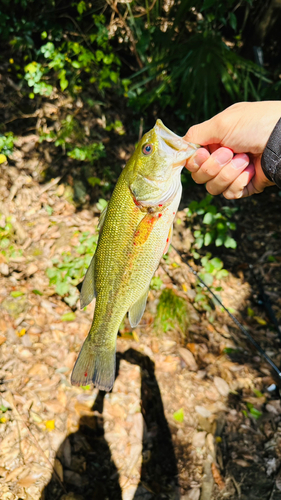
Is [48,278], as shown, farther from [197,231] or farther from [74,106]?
[74,106]

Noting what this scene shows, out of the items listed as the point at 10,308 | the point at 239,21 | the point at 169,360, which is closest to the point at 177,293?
the point at 169,360

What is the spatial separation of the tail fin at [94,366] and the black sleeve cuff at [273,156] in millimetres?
1408

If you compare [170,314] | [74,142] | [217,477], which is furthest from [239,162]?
[74,142]

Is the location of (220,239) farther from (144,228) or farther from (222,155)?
(144,228)

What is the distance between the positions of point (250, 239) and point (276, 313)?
1.47 meters

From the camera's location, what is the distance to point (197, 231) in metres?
4.43

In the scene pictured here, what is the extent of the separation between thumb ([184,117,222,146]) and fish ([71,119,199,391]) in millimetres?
289

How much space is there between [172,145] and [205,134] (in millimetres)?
337

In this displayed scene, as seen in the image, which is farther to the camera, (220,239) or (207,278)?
(207,278)

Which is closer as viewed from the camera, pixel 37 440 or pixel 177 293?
pixel 37 440

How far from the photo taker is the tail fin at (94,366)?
185 cm

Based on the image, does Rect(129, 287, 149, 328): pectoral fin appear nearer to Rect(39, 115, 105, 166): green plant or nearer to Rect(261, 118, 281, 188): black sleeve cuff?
Rect(261, 118, 281, 188): black sleeve cuff

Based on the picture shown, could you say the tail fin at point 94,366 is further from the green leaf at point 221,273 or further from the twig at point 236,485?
the green leaf at point 221,273

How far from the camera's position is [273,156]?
175 cm
